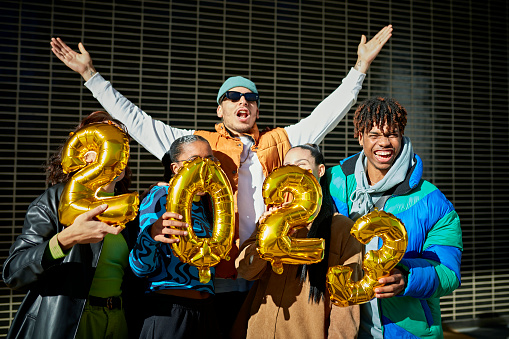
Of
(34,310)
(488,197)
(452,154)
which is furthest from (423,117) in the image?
(34,310)

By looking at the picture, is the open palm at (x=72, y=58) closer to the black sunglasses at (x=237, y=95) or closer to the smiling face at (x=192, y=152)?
the black sunglasses at (x=237, y=95)

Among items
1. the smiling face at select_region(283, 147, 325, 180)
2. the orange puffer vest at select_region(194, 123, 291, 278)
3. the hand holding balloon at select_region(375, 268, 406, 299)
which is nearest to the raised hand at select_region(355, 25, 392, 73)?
the orange puffer vest at select_region(194, 123, 291, 278)

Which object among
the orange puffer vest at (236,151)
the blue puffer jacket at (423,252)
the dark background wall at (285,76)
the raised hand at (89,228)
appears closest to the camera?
the raised hand at (89,228)

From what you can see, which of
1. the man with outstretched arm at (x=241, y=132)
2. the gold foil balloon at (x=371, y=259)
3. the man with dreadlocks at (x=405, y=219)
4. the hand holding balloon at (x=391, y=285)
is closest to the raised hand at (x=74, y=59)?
the man with outstretched arm at (x=241, y=132)

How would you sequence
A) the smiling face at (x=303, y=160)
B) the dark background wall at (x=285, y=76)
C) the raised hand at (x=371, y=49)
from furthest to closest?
the dark background wall at (x=285, y=76), the raised hand at (x=371, y=49), the smiling face at (x=303, y=160)

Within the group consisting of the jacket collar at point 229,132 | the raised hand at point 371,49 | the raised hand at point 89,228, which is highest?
the raised hand at point 371,49

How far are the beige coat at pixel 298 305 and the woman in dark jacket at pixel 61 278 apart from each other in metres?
0.61

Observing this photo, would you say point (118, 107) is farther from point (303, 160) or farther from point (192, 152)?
point (303, 160)

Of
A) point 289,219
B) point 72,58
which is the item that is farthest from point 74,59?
point 289,219

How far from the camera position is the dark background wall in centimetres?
391

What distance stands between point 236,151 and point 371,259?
1080 mm

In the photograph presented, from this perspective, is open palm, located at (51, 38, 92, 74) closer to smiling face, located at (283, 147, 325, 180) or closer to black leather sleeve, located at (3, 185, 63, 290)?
black leather sleeve, located at (3, 185, 63, 290)

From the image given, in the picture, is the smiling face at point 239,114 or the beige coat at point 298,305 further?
the smiling face at point 239,114

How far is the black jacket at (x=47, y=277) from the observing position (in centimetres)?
184
